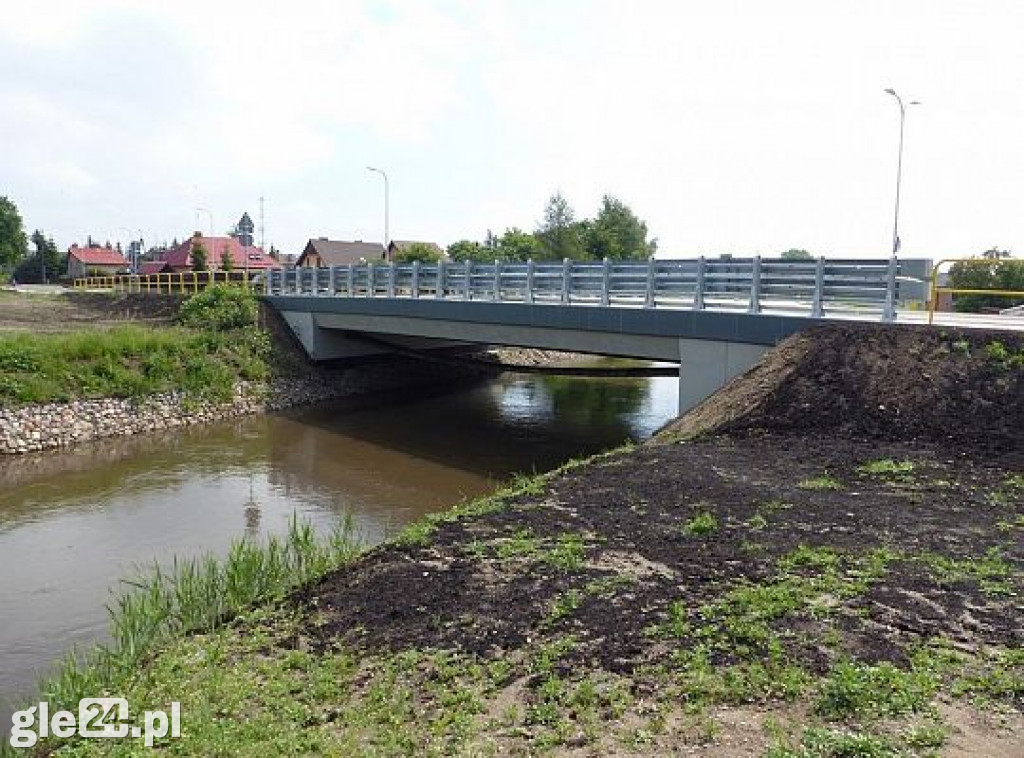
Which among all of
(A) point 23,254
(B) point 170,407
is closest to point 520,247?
(B) point 170,407

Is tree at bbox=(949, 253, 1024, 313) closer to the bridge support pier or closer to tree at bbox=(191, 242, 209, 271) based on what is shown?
the bridge support pier

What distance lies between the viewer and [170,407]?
25.1 m

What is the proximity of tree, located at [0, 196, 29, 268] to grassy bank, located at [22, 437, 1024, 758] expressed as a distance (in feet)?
329

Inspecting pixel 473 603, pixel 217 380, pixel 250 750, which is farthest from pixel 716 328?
pixel 217 380

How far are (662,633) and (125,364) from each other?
22.7 meters

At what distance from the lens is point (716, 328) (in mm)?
16766

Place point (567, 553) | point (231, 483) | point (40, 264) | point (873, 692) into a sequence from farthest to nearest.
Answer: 1. point (40, 264)
2. point (231, 483)
3. point (567, 553)
4. point (873, 692)

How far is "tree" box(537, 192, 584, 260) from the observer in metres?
68.4

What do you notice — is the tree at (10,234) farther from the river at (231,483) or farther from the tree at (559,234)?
the river at (231,483)

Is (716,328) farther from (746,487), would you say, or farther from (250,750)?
(250,750)

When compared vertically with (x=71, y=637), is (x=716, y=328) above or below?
above

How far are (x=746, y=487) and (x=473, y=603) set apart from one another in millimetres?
4498

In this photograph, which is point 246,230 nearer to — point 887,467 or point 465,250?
point 465,250

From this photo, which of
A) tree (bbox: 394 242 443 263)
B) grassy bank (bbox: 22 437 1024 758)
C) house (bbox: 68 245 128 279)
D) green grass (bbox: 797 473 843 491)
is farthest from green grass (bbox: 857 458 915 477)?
house (bbox: 68 245 128 279)
